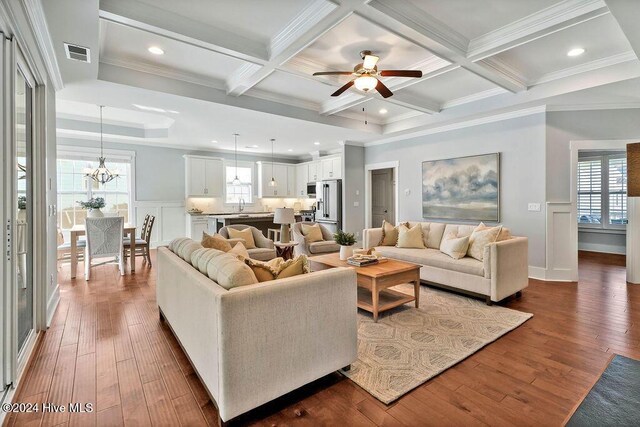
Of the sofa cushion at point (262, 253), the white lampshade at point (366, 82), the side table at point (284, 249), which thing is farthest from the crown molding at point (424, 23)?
the sofa cushion at point (262, 253)

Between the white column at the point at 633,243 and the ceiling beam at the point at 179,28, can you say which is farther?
the white column at the point at 633,243

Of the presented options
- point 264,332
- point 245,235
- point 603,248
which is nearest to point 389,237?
point 245,235

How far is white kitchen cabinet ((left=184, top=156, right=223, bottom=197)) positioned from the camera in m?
8.13

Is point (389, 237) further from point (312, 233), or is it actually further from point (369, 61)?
point (369, 61)

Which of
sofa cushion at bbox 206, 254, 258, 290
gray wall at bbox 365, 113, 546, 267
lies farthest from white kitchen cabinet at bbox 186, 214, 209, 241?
sofa cushion at bbox 206, 254, 258, 290

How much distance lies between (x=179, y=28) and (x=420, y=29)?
2.20 metres

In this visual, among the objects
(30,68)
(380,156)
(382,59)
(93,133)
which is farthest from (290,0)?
(93,133)

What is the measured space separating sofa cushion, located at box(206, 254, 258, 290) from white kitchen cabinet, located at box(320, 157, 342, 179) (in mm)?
6146

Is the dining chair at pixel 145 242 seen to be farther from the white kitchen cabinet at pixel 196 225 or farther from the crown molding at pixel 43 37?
the crown molding at pixel 43 37

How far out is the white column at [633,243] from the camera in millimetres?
4570

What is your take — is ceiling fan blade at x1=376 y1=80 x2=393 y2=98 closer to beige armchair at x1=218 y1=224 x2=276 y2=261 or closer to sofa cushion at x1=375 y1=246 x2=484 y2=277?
sofa cushion at x1=375 y1=246 x2=484 y2=277

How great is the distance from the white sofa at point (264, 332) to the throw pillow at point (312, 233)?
3617 mm

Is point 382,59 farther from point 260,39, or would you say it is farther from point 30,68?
point 30,68

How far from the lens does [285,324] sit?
1848 millimetres
